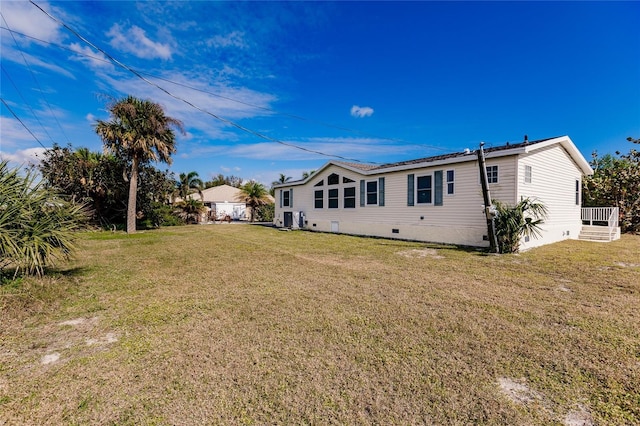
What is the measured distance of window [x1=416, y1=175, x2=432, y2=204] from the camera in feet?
41.3

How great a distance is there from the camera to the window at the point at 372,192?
1505 centimetres

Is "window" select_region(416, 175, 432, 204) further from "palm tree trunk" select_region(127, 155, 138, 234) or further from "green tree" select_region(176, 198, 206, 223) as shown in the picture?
"green tree" select_region(176, 198, 206, 223)

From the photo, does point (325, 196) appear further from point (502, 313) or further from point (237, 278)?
point (502, 313)

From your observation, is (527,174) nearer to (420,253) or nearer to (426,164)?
(426,164)

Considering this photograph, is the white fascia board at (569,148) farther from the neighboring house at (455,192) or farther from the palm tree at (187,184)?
the palm tree at (187,184)

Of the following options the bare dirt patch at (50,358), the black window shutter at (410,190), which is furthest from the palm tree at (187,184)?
the bare dirt patch at (50,358)

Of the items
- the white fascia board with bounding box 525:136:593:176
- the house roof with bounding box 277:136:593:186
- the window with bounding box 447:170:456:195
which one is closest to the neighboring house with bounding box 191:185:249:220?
the house roof with bounding box 277:136:593:186

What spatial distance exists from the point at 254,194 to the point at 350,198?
600 inches

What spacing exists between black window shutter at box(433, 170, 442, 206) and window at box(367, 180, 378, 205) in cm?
330

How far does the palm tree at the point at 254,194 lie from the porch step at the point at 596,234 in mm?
24369

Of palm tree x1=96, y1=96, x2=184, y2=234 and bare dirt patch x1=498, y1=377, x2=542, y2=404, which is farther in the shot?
palm tree x1=96, y1=96, x2=184, y2=234

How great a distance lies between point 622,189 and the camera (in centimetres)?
1606

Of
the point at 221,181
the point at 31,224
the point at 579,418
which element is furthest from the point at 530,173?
the point at 221,181

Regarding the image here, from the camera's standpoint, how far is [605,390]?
8.05 feet
